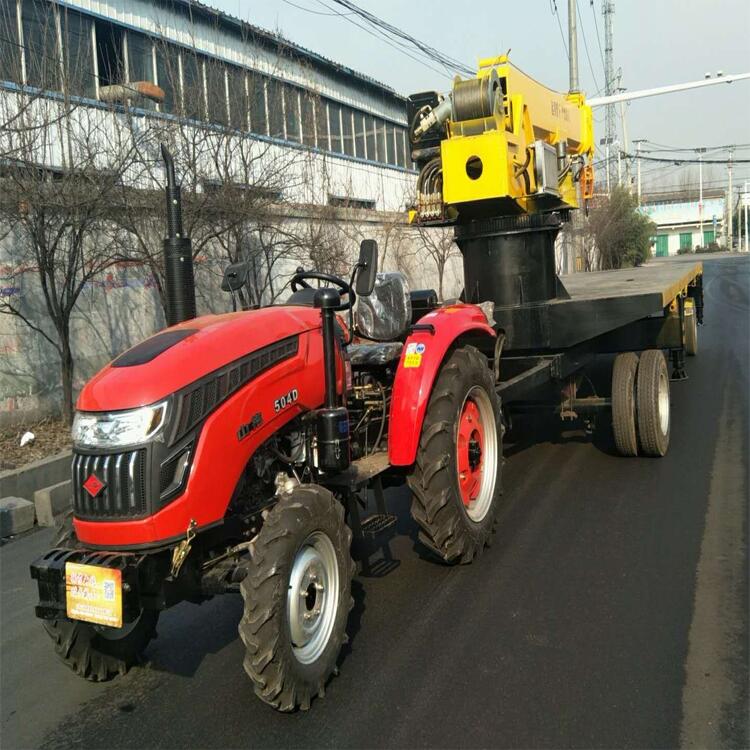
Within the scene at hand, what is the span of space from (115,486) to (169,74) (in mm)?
8233

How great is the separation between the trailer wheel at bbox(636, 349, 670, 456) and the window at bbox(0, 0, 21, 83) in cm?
687

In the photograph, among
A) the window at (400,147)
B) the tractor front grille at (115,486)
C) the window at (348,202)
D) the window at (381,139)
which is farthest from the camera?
the window at (400,147)

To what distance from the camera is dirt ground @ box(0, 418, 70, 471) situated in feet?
24.3

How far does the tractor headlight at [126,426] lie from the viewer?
289 centimetres

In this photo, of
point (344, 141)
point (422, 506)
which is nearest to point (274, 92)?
point (344, 141)

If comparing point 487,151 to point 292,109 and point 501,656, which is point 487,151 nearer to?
point 501,656

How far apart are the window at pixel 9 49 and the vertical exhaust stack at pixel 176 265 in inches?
192

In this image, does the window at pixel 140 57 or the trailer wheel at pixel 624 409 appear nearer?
the trailer wheel at pixel 624 409

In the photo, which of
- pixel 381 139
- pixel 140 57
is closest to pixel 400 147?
pixel 381 139

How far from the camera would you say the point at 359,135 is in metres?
21.5

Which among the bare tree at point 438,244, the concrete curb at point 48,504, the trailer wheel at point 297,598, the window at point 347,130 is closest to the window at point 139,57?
the bare tree at point 438,244

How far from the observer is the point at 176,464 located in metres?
2.93

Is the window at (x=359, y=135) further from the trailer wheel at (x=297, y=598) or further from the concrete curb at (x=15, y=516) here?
the trailer wheel at (x=297, y=598)

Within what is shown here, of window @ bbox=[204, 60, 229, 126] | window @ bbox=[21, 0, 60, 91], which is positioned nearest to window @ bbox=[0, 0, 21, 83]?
window @ bbox=[21, 0, 60, 91]
